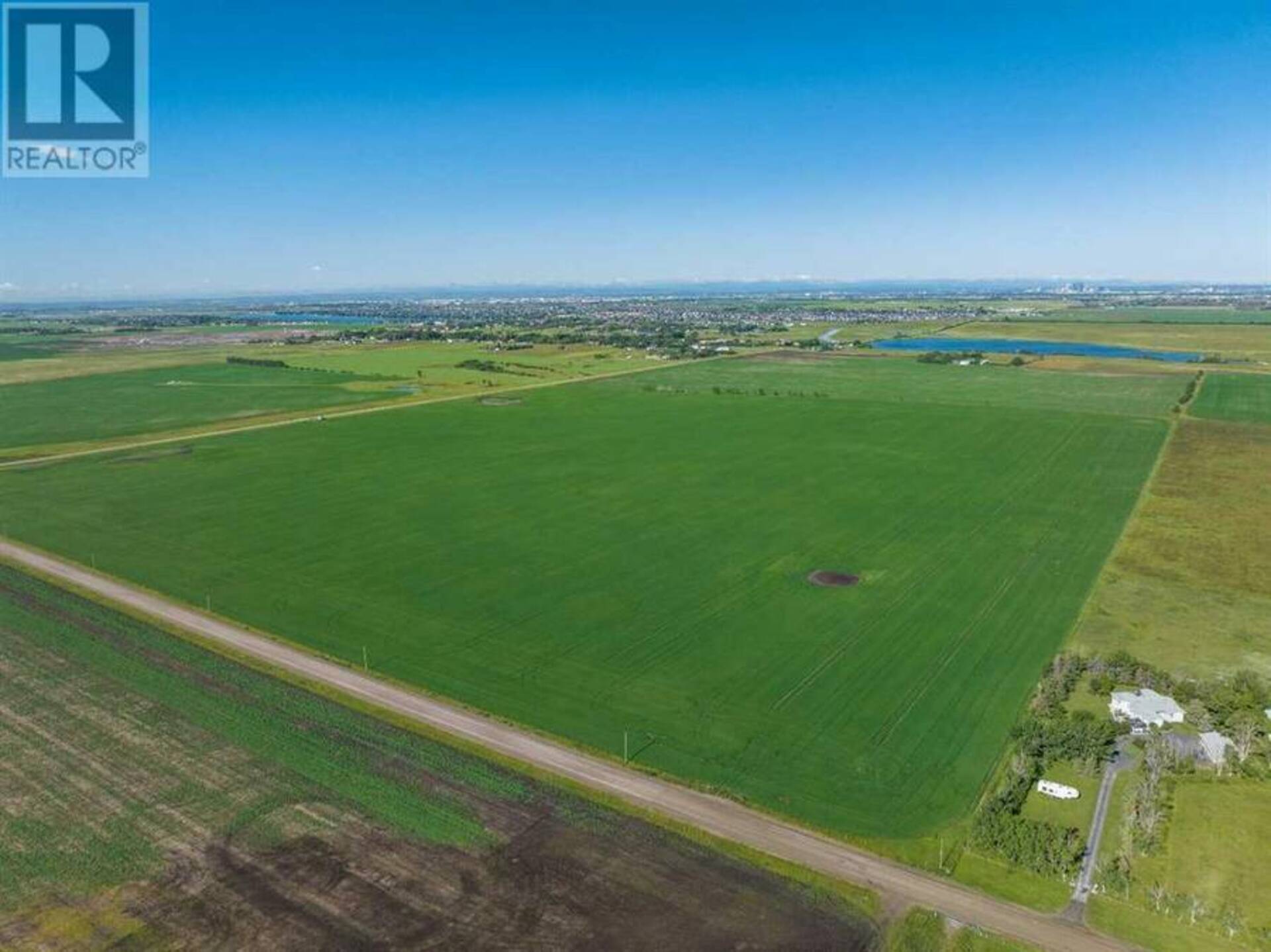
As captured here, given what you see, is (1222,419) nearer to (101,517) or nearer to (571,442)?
(571,442)

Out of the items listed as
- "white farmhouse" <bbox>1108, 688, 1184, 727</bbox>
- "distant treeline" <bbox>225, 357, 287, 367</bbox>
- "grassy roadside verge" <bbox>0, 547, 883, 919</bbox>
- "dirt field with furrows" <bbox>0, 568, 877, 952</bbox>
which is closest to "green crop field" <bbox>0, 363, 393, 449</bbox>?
"distant treeline" <bbox>225, 357, 287, 367</bbox>

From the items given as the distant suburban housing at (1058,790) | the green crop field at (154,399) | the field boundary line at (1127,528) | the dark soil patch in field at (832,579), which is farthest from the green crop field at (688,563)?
the green crop field at (154,399)

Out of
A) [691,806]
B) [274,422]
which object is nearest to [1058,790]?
[691,806]

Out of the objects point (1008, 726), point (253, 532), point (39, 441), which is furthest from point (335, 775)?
point (39, 441)

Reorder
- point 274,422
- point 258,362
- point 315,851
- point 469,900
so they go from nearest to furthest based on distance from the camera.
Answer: point 469,900
point 315,851
point 274,422
point 258,362

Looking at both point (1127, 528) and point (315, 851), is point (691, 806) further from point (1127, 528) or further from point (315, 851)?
point (1127, 528)

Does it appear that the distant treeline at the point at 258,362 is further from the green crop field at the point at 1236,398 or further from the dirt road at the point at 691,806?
the green crop field at the point at 1236,398
